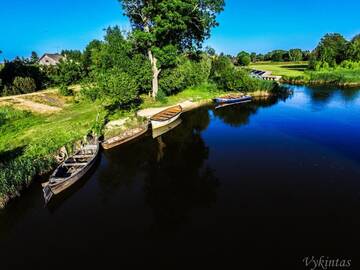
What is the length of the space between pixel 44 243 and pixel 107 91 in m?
18.9

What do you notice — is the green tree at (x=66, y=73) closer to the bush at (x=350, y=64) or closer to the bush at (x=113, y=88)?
the bush at (x=113, y=88)

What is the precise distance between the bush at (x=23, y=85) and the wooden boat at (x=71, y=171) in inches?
1025

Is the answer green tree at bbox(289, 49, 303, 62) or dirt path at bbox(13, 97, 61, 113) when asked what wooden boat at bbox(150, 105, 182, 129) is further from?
green tree at bbox(289, 49, 303, 62)

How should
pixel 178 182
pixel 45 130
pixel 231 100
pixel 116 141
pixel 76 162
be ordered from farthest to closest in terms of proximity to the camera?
pixel 231 100 → pixel 45 130 → pixel 116 141 → pixel 76 162 → pixel 178 182

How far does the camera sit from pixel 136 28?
42.5m

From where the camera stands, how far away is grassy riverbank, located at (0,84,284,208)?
702 inches

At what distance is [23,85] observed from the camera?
41.8 metres

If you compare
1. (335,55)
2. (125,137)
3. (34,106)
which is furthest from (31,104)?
(335,55)

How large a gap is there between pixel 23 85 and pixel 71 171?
99.8ft

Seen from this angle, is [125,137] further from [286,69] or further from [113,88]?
[286,69]

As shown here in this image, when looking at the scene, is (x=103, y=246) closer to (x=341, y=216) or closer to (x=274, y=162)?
(x=341, y=216)

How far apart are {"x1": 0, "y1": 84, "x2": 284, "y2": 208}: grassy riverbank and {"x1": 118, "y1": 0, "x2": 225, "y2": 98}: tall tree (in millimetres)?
7405

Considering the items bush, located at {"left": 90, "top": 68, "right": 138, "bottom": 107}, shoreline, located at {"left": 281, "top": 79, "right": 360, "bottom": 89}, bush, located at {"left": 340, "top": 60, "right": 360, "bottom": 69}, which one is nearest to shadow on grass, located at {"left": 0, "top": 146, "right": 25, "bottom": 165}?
bush, located at {"left": 90, "top": 68, "right": 138, "bottom": 107}

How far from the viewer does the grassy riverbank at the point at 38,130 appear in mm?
17841
